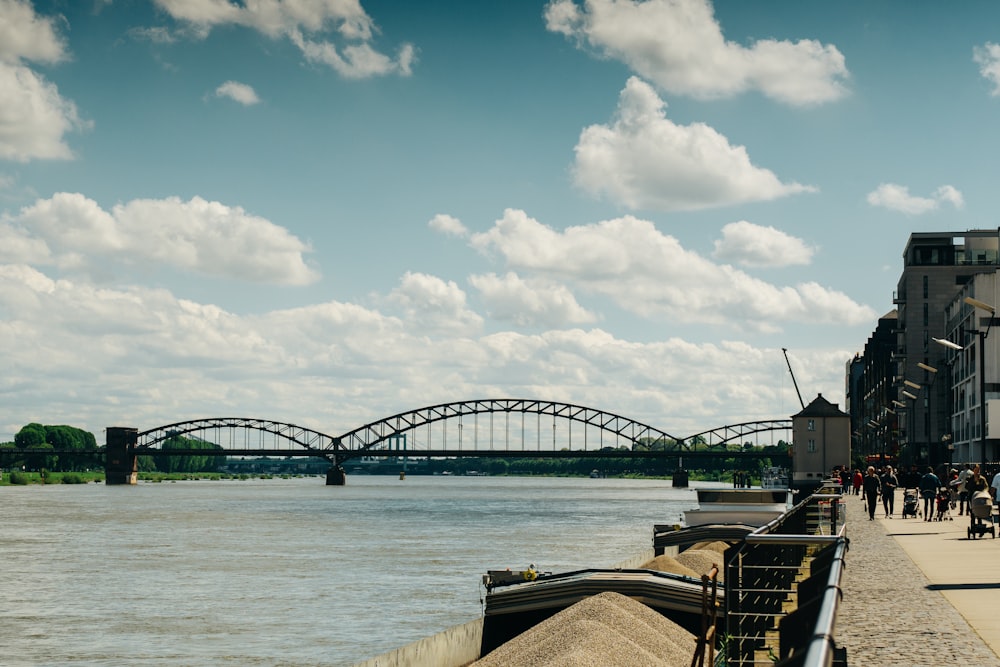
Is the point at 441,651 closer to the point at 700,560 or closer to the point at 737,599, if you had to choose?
the point at 737,599

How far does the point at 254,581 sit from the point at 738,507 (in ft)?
67.8

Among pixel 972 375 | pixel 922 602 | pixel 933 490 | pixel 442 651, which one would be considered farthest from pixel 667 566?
pixel 972 375

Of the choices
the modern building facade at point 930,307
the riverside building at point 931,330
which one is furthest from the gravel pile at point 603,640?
the modern building facade at point 930,307

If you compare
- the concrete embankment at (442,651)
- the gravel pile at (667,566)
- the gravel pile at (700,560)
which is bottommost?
the concrete embankment at (442,651)

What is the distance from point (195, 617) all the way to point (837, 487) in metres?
40.6

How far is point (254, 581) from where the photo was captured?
49562mm

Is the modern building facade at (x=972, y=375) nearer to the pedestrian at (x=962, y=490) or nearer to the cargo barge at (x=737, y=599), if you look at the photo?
the pedestrian at (x=962, y=490)

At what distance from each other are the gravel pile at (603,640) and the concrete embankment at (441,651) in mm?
1260

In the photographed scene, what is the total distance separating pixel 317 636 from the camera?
3397 centimetres

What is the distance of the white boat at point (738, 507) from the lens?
51.1 metres

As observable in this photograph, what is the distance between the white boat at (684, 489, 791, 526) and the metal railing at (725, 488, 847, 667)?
94.2 feet

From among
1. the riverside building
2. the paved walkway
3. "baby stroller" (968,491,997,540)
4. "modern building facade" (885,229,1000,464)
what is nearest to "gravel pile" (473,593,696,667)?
the paved walkway

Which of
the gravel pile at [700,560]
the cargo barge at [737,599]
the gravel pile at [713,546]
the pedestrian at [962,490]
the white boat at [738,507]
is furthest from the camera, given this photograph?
the white boat at [738,507]

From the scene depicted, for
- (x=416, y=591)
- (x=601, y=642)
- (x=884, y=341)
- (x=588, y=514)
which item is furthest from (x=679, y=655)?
(x=884, y=341)
